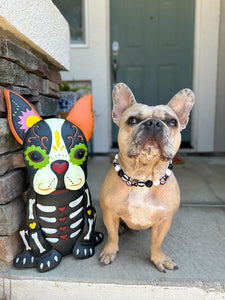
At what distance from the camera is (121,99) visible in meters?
1.34

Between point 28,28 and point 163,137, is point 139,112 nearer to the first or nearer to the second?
point 163,137

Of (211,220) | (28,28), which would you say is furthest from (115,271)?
(28,28)

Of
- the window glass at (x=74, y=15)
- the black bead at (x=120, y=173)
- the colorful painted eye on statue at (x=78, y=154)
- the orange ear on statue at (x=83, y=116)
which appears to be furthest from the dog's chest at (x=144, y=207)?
the window glass at (x=74, y=15)

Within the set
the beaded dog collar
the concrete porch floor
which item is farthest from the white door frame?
the beaded dog collar

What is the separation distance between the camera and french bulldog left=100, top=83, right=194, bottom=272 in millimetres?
1085

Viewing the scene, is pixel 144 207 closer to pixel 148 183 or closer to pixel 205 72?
pixel 148 183

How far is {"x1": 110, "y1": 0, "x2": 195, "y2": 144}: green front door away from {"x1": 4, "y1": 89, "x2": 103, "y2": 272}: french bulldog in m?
2.80

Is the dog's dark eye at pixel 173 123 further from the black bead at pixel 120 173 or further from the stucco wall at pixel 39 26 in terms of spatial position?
the stucco wall at pixel 39 26

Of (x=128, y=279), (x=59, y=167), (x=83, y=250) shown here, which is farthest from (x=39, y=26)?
(x=128, y=279)

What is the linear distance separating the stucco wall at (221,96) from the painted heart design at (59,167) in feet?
11.1

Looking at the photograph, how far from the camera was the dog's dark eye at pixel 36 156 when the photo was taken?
3.91 feet

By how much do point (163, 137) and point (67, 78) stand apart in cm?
313

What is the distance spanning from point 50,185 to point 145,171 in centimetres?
49

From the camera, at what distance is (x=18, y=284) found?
124 centimetres
